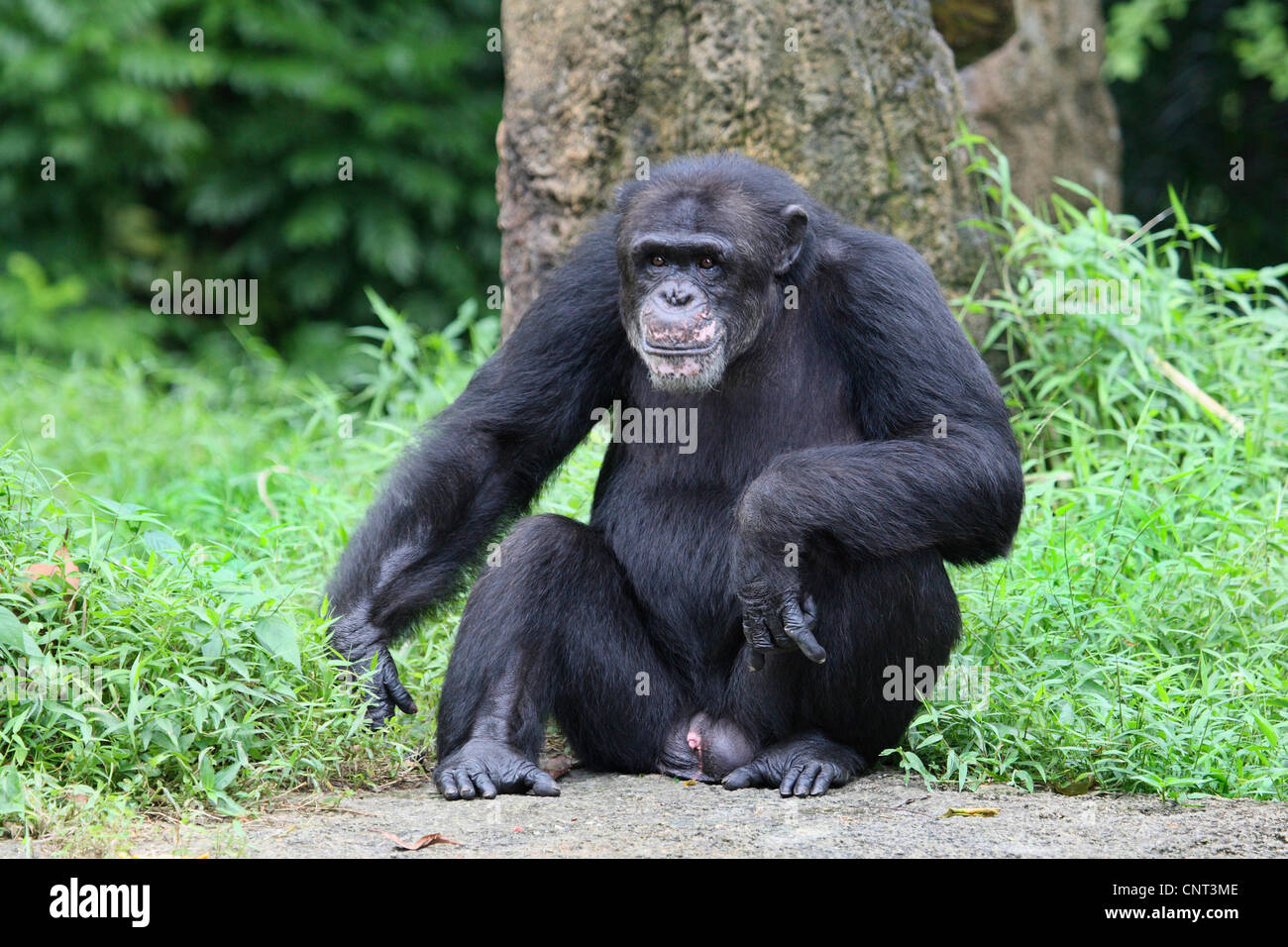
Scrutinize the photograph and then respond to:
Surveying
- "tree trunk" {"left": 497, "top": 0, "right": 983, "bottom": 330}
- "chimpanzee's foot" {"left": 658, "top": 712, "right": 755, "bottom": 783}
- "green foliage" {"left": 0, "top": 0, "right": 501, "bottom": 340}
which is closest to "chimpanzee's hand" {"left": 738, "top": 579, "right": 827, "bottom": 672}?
"chimpanzee's foot" {"left": 658, "top": 712, "right": 755, "bottom": 783}

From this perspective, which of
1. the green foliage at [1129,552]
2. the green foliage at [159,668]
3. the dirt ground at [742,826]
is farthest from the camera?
the green foliage at [1129,552]

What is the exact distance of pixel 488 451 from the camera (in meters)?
4.85

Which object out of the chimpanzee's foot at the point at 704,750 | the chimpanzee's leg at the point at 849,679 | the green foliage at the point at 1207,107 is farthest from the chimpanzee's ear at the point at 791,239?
the green foliage at the point at 1207,107


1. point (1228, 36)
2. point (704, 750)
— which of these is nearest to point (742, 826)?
point (704, 750)

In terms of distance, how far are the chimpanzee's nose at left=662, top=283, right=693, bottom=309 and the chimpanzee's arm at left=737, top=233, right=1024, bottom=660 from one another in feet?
1.70

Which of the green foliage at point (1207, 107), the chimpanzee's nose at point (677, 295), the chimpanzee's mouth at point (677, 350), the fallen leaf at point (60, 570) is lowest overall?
the fallen leaf at point (60, 570)

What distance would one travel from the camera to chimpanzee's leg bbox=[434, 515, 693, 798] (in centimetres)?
446

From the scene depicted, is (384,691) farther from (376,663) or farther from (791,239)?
(791,239)

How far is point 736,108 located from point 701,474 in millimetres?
2361

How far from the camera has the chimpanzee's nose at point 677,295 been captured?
176 inches

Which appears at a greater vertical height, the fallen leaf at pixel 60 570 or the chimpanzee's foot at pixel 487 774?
the fallen leaf at pixel 60 570

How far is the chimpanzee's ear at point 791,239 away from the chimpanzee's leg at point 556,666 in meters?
1.02

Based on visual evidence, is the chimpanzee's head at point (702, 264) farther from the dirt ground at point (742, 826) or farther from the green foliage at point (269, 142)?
the green foliage at point (269, 142)

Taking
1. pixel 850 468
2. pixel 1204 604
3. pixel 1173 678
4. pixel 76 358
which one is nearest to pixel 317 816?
pixel 850 468
